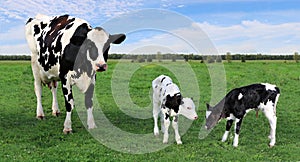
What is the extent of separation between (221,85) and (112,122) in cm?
1042

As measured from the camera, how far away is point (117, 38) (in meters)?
12.6

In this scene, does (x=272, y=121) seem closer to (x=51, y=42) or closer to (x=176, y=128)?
(x=176, y=128)

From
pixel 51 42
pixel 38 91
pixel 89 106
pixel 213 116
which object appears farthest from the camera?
pixel 38 91

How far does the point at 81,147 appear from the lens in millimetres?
10969

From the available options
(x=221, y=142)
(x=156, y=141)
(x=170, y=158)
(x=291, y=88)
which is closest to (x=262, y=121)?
(x=221, y=142)

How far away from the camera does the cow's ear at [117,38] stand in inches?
489

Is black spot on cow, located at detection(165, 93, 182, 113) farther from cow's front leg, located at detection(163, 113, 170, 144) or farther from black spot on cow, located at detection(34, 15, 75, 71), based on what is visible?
black spot on cow, located at detection(34, 15, 75, 71)

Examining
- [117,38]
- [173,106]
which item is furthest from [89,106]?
[173,106]

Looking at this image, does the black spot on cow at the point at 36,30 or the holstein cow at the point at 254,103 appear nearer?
the holstein cow at the point at 254,103

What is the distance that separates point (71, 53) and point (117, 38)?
4.56 feet

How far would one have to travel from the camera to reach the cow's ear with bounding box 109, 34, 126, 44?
40.7 feet

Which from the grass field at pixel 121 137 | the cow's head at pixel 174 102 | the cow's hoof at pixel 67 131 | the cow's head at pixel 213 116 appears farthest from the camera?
the cow's hoof at pixel 67 131

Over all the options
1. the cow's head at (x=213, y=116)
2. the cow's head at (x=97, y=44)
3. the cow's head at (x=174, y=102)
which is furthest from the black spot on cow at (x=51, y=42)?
the cow's head at (x=213, y=116)

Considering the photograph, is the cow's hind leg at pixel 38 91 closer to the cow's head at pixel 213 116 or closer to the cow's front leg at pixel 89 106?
the cow's front leg at pixel 89 106
